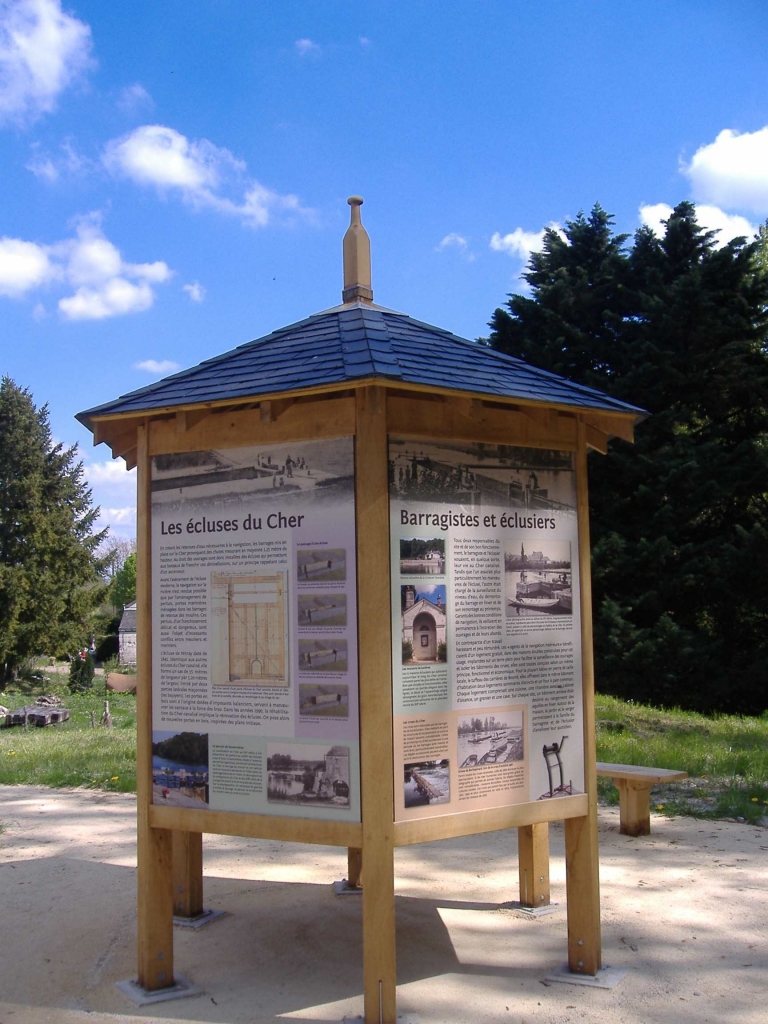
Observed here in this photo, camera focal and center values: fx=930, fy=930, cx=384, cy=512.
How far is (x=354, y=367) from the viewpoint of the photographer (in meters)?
4.14

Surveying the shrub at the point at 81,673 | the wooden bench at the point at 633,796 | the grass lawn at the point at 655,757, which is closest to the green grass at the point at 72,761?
the grass lawn at the point at 655,757

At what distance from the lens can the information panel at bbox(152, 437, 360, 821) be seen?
13.9 feet

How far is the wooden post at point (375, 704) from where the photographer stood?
4.09m

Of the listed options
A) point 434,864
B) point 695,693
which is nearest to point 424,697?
point 434,864

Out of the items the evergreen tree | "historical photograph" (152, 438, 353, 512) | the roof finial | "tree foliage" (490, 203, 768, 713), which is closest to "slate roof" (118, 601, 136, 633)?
the evergreen tree

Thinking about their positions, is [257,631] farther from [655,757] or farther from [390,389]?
[655,757]

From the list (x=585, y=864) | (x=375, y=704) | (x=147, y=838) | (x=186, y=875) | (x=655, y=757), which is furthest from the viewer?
(x=655, y=757)

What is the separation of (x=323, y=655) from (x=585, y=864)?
1.86 meters

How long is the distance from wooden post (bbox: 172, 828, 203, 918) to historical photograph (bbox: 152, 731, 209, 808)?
150 centimetres

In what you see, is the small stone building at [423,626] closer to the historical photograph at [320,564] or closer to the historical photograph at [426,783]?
the historical photograph at [320,564]

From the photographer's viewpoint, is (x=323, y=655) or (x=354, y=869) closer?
(x=323, y=655)

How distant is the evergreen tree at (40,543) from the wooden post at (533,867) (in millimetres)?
35358

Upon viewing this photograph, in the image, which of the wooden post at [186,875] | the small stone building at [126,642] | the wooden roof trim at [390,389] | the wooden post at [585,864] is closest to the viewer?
the wooden roof trim at [390,389]

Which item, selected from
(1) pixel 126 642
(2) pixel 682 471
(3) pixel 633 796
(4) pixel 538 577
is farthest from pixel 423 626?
(1) pixel 126 642
